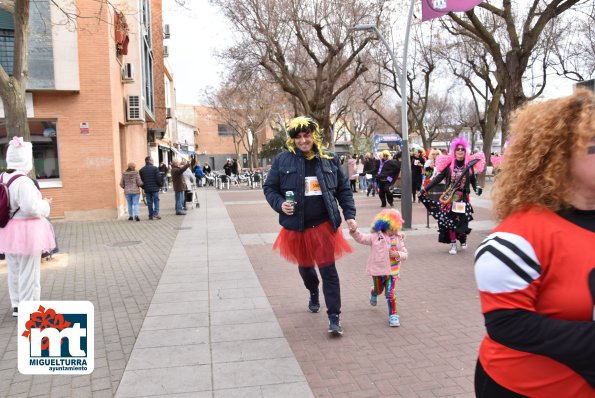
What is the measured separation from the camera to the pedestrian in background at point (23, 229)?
15.8 ft

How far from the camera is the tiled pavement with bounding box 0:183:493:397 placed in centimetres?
355

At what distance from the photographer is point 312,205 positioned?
442cm

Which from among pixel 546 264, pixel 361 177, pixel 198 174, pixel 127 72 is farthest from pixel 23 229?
pixel 198 174

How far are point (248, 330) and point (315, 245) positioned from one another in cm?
112

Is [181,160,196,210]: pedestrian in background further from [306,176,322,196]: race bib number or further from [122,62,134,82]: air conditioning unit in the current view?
[306,176,322,196]: race bib number

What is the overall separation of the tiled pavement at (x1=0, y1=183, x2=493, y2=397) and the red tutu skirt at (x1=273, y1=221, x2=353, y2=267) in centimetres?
74

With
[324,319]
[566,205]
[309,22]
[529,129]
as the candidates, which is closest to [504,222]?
[566,205]

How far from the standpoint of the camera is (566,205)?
1.51 metres

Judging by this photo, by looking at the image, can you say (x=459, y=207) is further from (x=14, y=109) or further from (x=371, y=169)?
(x=371, y=169)

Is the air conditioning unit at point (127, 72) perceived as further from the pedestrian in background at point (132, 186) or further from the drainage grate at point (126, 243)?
the drainage grate at point (126, 243)

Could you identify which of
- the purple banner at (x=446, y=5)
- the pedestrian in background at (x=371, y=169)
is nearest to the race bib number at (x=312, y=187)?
the purple banner at (x=446, y=5)

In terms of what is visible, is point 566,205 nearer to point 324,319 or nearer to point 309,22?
point 324,319

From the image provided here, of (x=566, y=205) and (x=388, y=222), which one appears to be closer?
(x=566, y=205)

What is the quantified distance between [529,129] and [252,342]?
3365 mm
